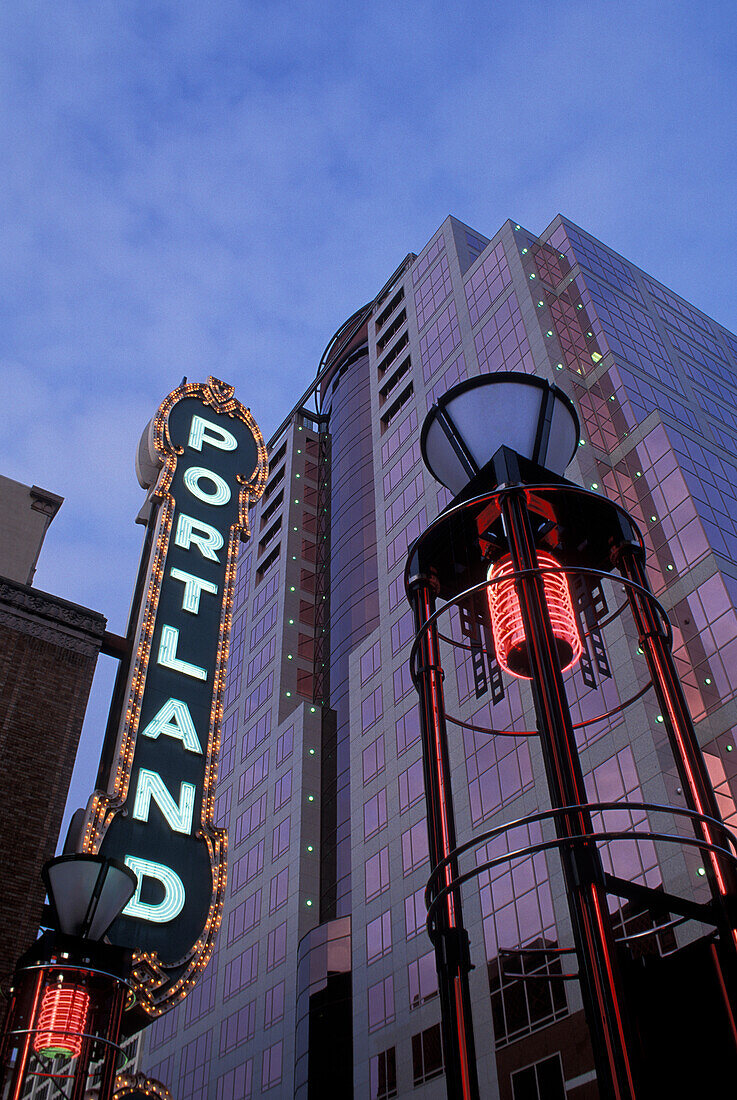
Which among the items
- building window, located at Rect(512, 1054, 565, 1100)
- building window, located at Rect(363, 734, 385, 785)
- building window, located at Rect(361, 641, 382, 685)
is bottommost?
building window, located at Rect(512, 1054, 565, 1100)

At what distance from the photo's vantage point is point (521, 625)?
7945 mm

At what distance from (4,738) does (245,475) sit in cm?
909

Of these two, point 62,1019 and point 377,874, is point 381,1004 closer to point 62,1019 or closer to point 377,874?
point 377,874

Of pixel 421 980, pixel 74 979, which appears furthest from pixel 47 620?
pixel 421 980

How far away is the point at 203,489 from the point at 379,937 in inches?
1276

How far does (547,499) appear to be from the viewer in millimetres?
8547

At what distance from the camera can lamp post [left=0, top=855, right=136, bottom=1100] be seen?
12.4 m

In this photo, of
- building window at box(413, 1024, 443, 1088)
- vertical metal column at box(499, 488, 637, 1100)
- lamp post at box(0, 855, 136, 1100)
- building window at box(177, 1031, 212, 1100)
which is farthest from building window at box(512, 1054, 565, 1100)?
building window at box(177, 1031, 212, 1100)

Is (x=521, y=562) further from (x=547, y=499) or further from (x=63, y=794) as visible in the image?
(x=63, y=794)

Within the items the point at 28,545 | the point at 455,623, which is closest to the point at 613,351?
the point at 455,623

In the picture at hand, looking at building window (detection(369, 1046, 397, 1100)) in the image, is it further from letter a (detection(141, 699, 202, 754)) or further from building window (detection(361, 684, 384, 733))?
letter a (detection(141, 699, 202, 754))

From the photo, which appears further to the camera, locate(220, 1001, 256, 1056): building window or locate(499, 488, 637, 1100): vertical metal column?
locate(220, 1001, 256, 1056): building window

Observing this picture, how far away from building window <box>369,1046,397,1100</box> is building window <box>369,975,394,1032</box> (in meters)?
1.34

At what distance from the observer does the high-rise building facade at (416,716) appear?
37.1 meters
